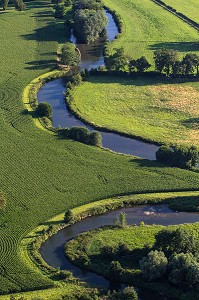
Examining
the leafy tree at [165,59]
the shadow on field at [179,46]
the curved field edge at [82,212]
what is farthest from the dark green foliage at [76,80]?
the curved field edge at [82,212]

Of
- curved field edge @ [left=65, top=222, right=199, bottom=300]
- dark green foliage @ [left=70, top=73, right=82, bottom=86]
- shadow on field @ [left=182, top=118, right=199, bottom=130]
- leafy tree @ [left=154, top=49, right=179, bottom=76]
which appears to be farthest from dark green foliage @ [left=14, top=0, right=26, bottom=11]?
curved field edge @ [left=65, top=222, right=199, bottom=300]

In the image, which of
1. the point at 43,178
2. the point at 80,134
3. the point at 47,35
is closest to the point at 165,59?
the point at 80,134

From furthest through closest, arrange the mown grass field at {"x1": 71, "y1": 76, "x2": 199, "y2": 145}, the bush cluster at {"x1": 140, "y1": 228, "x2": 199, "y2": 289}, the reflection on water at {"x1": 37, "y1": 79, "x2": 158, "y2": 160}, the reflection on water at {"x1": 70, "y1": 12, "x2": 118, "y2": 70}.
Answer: the reflection on water at {"x1": 70, "y1": 12, "x2": 118, "y2": 70}
the mown grass field at {"x1": 71, "y1": 76, "x2": 199, "y2": 145}
the reflection on water at {"x1": 37, "y1": 79, "x2": 158, "y2": 160}
the bush cluster at {"x1": 140, "y1": 228, "x2": 199, "y2": 289}

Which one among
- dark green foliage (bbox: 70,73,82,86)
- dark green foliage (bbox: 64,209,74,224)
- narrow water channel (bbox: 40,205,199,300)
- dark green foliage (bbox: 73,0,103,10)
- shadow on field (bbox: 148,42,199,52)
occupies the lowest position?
narrow water channel (bbox: 40,205,199,300)

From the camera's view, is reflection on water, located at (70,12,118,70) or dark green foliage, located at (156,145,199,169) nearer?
dark green foliage, located at (156,145,199,169)

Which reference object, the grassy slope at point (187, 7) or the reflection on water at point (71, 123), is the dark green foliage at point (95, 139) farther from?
the grassy slope at point (187, 7)

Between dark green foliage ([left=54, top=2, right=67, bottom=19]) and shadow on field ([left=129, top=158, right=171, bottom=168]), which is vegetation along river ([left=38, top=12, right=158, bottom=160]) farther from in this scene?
dark green foliage ([left=54, top=2, right=67, bottom=19])
